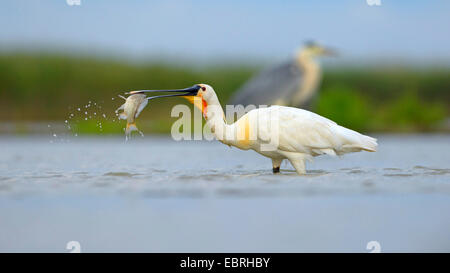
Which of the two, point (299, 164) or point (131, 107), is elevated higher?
point (131, 107)

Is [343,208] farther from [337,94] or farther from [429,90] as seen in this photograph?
[429,90]

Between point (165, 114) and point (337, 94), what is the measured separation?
15.7ft

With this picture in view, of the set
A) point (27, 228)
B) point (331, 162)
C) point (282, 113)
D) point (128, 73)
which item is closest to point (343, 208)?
point (282, 113)

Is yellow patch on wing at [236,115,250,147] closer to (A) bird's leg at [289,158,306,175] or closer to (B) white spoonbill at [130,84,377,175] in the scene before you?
(B) white spoonbill at [130,84,377,175]

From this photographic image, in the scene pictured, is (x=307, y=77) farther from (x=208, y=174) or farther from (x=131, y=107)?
(x=131, y=107)

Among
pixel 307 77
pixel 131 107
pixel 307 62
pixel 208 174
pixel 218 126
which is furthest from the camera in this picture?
pixel 307 62

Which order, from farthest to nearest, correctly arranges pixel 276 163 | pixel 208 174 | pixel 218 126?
pixel 208 174 < pixel 276 163 < pixel 218 126

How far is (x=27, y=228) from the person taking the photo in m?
5.07

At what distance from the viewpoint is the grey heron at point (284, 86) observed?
1353 centimetres

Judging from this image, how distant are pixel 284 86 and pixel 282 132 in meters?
7.17

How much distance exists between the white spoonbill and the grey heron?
6409 millimetres

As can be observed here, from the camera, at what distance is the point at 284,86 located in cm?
1379

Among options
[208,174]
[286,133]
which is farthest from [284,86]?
[286,133]

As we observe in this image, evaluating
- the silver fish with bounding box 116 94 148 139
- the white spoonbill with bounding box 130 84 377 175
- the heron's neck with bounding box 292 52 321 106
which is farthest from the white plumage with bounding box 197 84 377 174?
the heron's neck with bounding box 292 52 321 106
